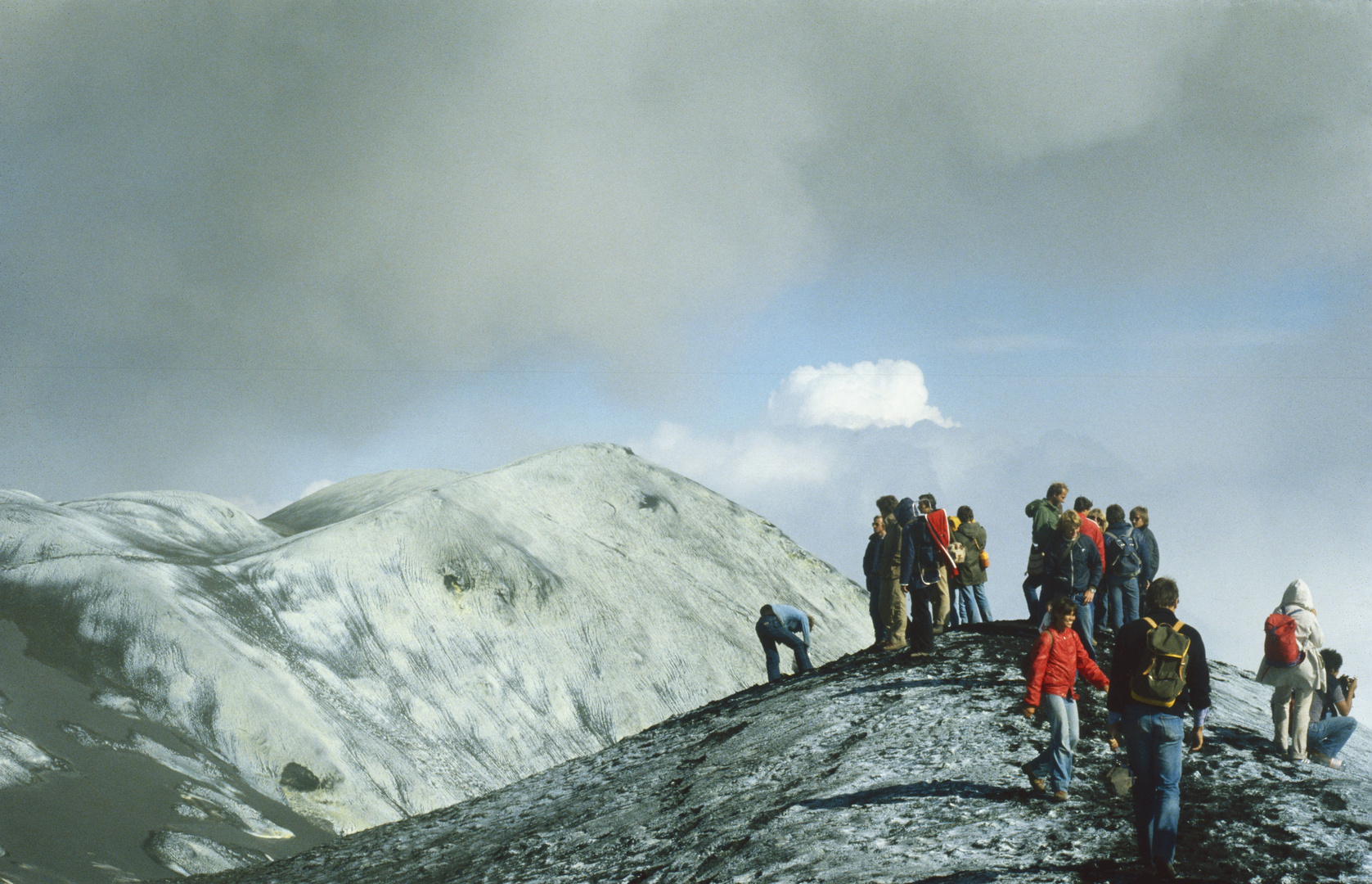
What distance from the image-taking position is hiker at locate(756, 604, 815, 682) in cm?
1728

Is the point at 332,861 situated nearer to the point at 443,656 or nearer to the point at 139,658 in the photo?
the point at 139,658

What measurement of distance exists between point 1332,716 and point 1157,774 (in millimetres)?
5253

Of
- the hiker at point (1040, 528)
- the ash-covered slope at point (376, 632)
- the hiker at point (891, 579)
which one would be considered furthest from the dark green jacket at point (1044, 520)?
the ash-covered slope at point (376, 632)

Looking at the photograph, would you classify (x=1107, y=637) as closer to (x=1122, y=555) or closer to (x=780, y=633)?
(x=1122, y=555)

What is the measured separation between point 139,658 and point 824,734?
18.6 metres

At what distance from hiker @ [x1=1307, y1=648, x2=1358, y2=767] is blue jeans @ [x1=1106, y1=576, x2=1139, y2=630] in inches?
90.0

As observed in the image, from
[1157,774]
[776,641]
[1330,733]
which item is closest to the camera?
[1157,774]

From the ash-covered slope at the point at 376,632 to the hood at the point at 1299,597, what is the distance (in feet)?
53.6

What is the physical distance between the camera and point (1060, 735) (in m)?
9.55

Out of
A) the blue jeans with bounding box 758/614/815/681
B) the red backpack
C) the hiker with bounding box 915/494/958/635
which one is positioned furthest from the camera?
the blue jeans with bounding box 758/614/815/681

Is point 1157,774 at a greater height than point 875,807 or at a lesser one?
greater

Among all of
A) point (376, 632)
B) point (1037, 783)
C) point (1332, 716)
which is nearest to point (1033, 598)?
point (1332, 716)

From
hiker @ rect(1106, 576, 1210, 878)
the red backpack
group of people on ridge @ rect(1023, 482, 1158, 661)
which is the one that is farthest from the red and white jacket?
group of people on ridge @ rect(1023, 482, 1158, 661)

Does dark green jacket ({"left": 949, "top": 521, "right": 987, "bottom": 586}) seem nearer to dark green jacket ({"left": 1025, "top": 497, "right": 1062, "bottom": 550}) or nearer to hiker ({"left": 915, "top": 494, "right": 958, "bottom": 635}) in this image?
dark green jacket ({"left": 1025, "top": 497, "right": 1062, "bottom": 550})
